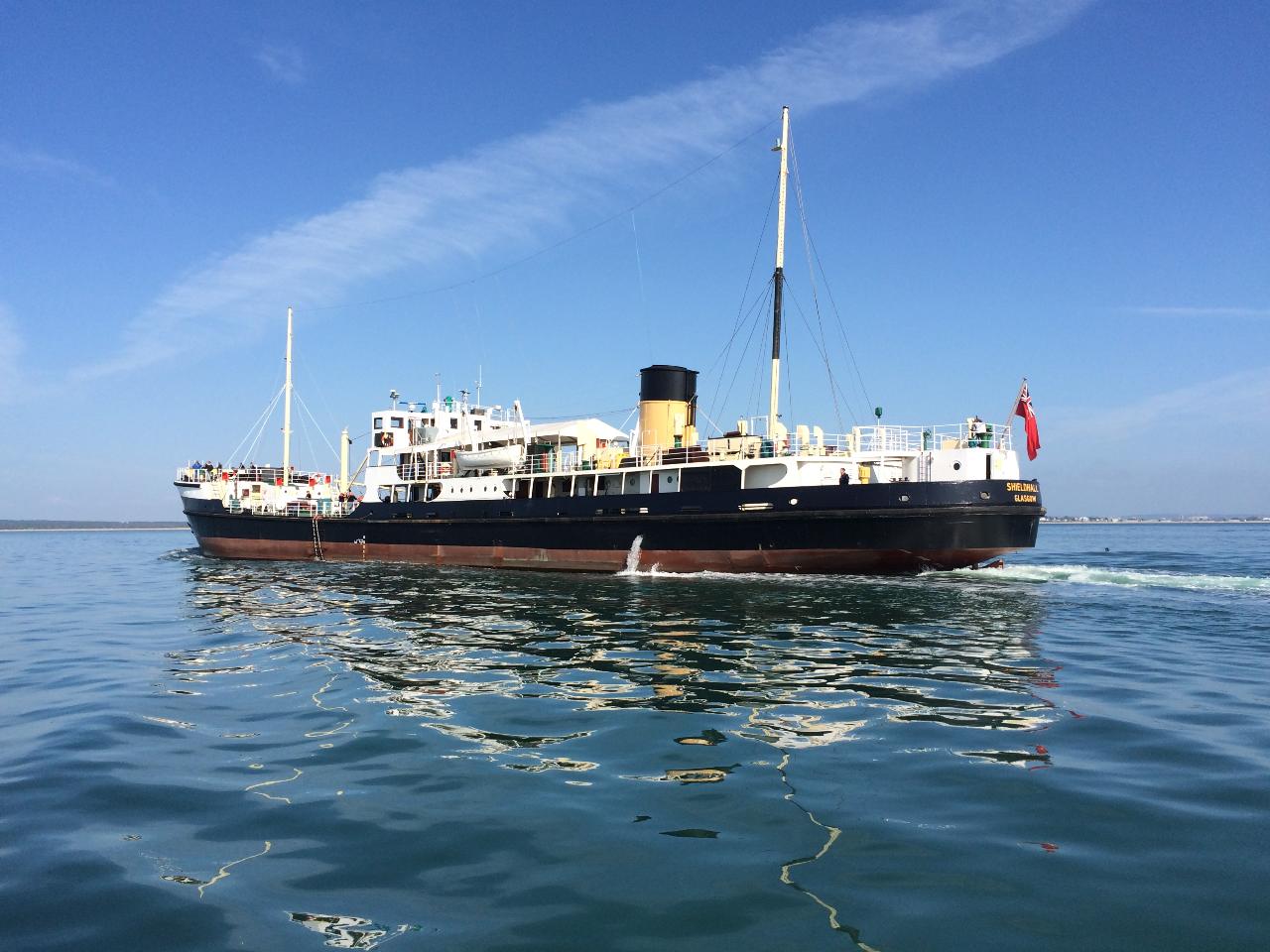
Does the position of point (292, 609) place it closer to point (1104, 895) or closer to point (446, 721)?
point (446, 721)

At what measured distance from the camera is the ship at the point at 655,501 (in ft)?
80.1

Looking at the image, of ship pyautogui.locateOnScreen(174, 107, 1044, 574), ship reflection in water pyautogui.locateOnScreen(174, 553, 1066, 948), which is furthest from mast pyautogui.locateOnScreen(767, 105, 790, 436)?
ship reflection in water pyautogui.locateOnScreen(174, 553, 1066, 948)

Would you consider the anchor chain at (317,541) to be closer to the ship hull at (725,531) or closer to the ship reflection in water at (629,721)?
the ship hull at (725,531)

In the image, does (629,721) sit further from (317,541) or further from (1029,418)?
(317,541)

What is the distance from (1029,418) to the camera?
24.8 meters

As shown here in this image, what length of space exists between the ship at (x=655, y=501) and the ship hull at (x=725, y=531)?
2.0 inches

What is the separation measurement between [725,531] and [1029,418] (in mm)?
10088

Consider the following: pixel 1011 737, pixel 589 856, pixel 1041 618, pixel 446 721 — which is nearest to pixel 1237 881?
pixel 1011 737

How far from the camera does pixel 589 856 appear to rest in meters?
5.00

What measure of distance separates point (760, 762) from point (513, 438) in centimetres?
2882

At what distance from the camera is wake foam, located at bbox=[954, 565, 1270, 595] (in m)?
22.9

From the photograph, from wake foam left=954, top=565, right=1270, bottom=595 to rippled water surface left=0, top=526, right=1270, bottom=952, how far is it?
10.1 meters

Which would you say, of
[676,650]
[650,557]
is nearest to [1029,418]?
[650,557]

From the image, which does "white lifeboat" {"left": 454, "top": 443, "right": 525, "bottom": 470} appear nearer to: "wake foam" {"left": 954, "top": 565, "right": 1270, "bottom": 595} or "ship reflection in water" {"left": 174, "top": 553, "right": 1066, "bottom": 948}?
"ship reflection in water" {"left": 174, "top": 553, "right": 1066, "bottom": 948}
